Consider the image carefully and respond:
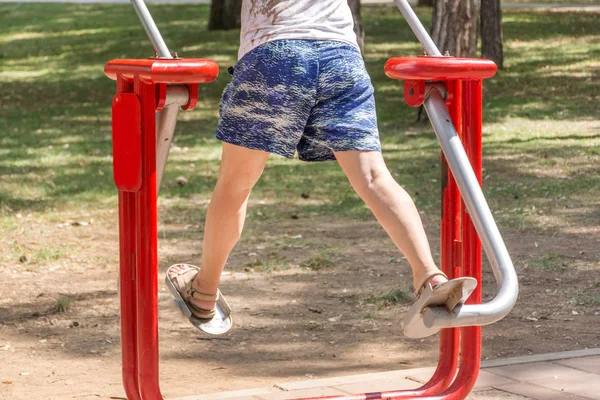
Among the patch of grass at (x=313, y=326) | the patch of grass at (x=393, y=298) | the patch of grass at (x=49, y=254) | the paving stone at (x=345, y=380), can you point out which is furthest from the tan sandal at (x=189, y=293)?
the patch of grass at (x=49, y=254)

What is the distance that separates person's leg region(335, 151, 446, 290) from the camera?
3.14 meters

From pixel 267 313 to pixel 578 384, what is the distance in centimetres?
194

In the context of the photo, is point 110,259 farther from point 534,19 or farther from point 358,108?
point 534,19

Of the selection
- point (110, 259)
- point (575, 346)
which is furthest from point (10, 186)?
point (575, 346)

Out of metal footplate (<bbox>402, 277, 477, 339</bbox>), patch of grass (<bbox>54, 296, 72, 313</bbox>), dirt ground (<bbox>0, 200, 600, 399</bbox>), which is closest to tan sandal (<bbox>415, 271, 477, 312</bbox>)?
metal footplate (<bbox>402, 277, 477, 339</bbox>)

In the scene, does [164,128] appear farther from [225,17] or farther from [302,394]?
[225,17]

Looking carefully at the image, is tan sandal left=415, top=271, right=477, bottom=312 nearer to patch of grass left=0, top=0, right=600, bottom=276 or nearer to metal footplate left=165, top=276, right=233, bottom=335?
metal footplate left=165, top=276, right=233, bottom=335

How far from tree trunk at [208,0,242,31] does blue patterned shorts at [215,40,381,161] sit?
53.3ft

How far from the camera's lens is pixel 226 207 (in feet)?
11.0

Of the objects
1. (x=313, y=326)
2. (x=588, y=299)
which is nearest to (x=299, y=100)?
(x=313, y=326)

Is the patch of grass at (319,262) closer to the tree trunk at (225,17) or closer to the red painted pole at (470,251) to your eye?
the red painted pole at (470,251)

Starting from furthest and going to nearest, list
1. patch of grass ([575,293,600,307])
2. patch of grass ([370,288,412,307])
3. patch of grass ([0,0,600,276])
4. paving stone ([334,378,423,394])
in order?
patch of grass ([0,0,600,276]) → patch of grass ([370,288,412,307]) → patch of grass ([575,293,600,307]) → paving stone ([334,378,423,394])

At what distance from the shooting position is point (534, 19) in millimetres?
20703

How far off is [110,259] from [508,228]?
2.45 meters
